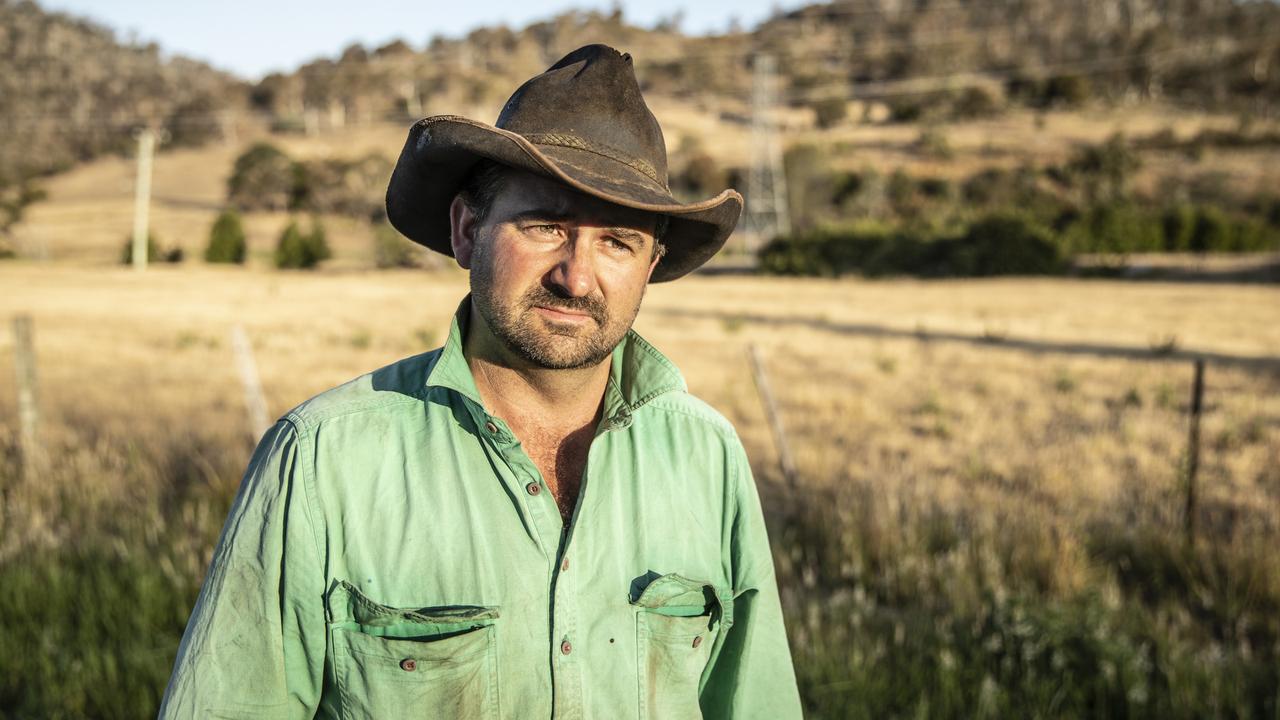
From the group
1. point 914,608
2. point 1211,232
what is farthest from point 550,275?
point 1211,232

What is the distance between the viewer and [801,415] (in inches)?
472

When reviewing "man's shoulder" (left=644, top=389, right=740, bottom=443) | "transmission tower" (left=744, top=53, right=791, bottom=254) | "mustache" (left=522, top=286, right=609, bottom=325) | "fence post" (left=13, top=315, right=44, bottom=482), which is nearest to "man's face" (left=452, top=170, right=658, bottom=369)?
"mustache" (left=522, top=286, right=609, bottom=325)

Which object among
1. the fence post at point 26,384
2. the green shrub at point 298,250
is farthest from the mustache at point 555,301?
the green shrub at point 298,250

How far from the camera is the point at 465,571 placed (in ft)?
6.70

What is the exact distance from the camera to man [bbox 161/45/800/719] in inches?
77.7

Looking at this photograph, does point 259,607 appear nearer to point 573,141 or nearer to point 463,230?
point 463,230

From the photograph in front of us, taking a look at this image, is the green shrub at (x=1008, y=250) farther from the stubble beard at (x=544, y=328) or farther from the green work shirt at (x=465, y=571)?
the stubble beard at (x=544, y=328)

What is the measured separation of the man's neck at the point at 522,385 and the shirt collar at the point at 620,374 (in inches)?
1.4

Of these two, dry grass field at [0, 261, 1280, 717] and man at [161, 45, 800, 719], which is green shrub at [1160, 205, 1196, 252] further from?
man at [161, 45, 800, 719]

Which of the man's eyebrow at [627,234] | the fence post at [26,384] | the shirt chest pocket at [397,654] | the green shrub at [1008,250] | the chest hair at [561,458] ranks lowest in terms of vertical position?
the green shrub at [1008,250]

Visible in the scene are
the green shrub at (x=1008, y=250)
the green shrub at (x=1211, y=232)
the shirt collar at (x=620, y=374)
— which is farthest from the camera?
the green shrub at (x=1211, y=232)

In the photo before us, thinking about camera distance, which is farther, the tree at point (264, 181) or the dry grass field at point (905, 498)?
the tree at point (264, 181)

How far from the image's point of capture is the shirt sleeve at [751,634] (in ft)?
7.66

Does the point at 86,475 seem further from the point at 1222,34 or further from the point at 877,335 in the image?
the point at 1222,34
